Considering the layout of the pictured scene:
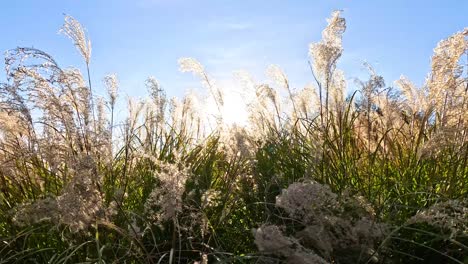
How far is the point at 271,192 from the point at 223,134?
1085mm

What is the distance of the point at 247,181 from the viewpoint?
3.79 metres

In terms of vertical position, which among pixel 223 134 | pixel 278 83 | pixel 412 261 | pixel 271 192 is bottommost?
pixel 412 261

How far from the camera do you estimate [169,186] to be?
2475mm

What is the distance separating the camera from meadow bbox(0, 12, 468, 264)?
257 centimetres

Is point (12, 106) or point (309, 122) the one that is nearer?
point (12, 106)

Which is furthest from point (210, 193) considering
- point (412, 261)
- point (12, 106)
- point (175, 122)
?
point (175, 122)

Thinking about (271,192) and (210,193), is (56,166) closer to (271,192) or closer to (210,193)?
(210,193)

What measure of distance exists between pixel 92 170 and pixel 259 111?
6.82ft

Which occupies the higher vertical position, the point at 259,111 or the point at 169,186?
the point at 259,111

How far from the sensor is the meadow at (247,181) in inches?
101

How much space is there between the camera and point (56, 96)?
3.38 metres

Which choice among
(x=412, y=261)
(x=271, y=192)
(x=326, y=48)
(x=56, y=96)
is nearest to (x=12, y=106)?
(x=56, y=96)

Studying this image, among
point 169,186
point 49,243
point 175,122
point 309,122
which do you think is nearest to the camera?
point 169,186

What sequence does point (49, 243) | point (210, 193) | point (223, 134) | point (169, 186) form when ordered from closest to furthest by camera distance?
1. point (169, 186)
2. point (210, 193)
3. point (49, 243)
4. point (223, 134)
